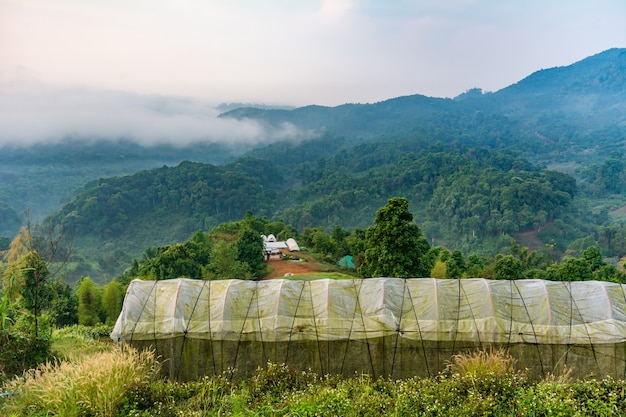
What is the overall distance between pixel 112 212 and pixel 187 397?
88.7m

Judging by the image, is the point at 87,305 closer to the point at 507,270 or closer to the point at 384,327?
the point at 384,327

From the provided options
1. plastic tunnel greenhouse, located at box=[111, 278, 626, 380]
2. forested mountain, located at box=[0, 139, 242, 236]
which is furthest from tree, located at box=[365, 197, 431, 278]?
forested mountain, located at box=[0, 139, 242, 236]

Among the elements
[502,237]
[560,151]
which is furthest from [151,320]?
[560,151]

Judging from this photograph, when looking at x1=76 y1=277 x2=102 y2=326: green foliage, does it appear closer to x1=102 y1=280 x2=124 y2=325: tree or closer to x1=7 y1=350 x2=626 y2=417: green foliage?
x1=102 y1=280 x2=124 y2=325: tree

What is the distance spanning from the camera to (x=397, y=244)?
65.3ft

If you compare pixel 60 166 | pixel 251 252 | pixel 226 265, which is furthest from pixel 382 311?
pixel 60 166

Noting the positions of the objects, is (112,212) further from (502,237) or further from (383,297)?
(383,297)

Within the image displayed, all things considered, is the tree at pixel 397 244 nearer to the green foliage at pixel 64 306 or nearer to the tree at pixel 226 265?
the tree at pixel 226 265

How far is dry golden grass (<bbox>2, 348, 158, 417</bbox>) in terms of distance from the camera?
5.69m

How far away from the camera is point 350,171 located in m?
127

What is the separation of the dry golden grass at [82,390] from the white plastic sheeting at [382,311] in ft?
11.3

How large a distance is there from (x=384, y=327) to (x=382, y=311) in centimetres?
37

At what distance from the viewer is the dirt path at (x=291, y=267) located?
35781mm

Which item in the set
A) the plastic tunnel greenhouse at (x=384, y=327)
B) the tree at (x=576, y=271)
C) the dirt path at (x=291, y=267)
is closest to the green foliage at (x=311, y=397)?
the plastic tunnel greenhouse at (x=384, y=327)
